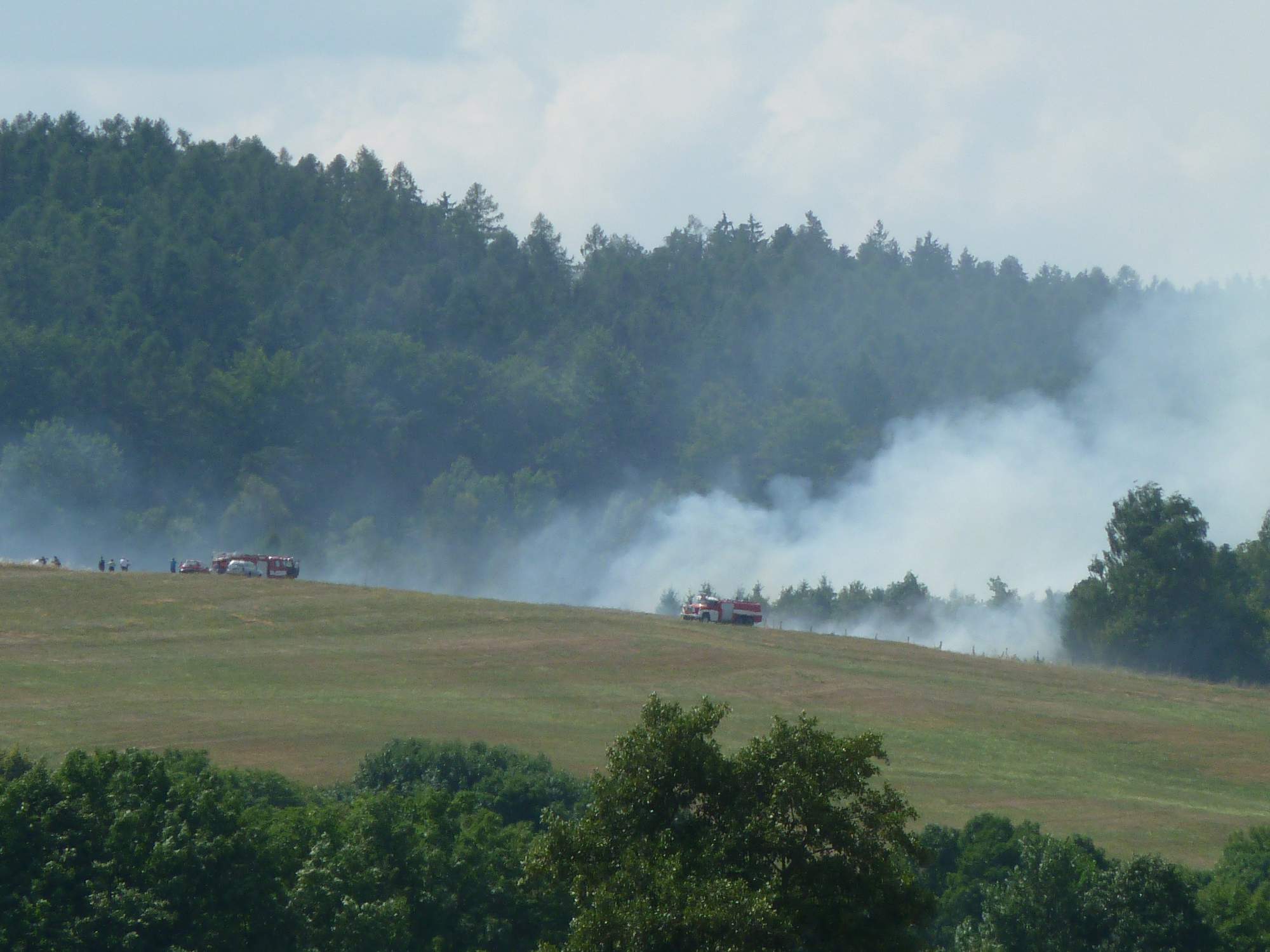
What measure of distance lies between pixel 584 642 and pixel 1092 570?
59.8 metres

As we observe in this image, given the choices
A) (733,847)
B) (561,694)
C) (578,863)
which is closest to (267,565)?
(561,694)

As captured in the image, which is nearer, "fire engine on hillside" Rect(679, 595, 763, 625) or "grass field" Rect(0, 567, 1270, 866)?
"grass field" Rect(0, 567, 1270, 866)

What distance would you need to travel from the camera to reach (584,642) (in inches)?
3445

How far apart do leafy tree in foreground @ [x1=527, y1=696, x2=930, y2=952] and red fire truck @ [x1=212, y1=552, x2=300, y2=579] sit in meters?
86.4

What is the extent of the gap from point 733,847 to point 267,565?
88468 millimetres

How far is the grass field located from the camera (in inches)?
2325

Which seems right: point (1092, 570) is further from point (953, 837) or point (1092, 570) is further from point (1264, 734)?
point (953, 837)

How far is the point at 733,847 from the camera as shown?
70.1ft

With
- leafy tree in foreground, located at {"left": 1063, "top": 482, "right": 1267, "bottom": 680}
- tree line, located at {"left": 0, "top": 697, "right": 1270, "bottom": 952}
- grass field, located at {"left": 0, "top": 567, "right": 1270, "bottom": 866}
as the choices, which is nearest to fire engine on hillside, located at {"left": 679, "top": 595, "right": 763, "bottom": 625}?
grass field, located at {"left": 0, "top": 567, "right": 1270, "bottom": 866}

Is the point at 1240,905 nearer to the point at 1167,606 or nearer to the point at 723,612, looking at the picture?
the point at 723,612

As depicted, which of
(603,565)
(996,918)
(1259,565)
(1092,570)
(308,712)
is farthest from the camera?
(603,565)

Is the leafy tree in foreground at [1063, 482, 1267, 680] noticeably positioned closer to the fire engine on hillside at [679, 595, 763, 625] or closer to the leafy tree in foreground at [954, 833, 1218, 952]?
the fire engine on hillside at [679, 595, 763, 625]

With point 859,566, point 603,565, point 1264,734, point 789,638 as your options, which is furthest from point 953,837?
point 603,565

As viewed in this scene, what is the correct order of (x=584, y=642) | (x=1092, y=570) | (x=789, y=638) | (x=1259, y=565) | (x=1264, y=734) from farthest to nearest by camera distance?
(x=1259, y=565), (x=1092, y=570), (x=789, y=638), (x=584, y=642), (x=1264, y=734)
